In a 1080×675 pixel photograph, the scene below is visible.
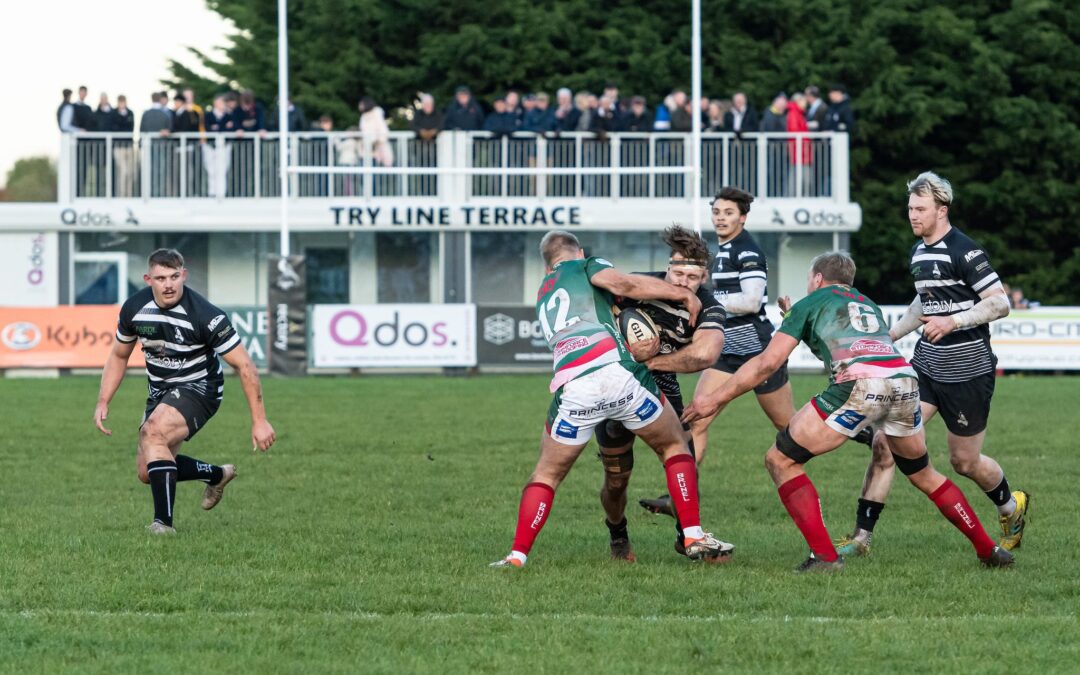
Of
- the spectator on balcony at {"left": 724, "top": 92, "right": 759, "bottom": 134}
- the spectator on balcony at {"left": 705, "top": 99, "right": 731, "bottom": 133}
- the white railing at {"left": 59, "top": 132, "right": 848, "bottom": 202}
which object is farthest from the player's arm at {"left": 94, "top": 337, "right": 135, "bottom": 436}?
the spectator on balcony at {"left": 724, "top": 92, "right": 759, "bottom": 134}

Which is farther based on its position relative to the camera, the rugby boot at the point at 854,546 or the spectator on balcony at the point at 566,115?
the spectator on balcony at the point at 566,115

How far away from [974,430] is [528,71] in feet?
104

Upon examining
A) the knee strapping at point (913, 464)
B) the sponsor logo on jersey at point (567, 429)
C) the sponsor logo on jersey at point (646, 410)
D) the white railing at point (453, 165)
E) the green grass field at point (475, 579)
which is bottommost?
the green grass field at point (475, 579)

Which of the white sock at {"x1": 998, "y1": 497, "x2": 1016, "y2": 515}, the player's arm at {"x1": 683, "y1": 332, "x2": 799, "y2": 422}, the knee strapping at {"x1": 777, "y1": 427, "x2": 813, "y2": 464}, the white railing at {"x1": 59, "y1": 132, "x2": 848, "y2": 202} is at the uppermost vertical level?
the white railing at {"x1": 59, "y1": 132, "x2": 848, "y2": 202}

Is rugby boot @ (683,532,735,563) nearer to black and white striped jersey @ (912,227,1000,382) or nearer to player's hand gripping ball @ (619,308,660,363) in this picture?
player's hand gripping ball @ (619,308,660,363)

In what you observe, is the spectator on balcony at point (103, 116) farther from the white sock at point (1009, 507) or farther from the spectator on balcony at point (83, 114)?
the white sock at point (1009, 507)

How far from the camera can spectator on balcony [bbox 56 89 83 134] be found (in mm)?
Result: 30656

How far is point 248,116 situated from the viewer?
3053cm

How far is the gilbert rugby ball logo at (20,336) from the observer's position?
2745 cm

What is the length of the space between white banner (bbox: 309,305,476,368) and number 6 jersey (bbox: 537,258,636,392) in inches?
761

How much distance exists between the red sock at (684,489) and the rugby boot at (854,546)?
1.04m

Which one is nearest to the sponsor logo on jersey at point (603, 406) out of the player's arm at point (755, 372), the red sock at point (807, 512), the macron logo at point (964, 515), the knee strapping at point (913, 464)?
the player's arm at point (755, 372)

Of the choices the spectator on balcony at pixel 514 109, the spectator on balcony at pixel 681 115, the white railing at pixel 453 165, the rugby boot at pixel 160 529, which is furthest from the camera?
the white railing at pixel 453 165

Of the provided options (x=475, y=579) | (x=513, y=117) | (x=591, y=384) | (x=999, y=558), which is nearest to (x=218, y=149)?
(x=513, y=117)
